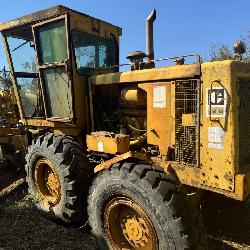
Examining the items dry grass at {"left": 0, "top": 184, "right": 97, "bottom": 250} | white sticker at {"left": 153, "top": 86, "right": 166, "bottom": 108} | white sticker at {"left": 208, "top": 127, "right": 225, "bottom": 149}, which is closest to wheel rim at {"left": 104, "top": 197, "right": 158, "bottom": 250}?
dry grass at {"left": 0, "top": 184, "right": 97, "bottom": 250}

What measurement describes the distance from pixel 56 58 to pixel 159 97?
1983 millimetres

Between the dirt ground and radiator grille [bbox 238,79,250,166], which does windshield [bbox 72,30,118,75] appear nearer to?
the dirt ground

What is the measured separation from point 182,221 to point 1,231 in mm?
2802

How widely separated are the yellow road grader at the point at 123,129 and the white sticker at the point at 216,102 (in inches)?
0.4

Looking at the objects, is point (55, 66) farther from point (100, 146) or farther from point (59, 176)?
point (59, 176)

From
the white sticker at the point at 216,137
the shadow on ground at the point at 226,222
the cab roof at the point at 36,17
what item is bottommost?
the shadow on ground at the point at 226,222

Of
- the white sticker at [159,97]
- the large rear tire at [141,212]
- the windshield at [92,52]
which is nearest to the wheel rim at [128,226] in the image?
the large rear tire at [141,212]

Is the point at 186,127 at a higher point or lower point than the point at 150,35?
lower

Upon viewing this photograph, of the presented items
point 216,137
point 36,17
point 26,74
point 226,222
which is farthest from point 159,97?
point 26,74

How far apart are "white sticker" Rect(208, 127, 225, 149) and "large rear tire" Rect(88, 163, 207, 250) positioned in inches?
22.7

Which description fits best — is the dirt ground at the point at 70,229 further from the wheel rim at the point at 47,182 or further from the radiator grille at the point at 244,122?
the radiator grille at the point at 244,122

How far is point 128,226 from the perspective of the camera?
4.17 metres

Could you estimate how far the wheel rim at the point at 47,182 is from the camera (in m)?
5.44

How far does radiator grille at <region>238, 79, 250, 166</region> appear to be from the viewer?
12.8 feet
